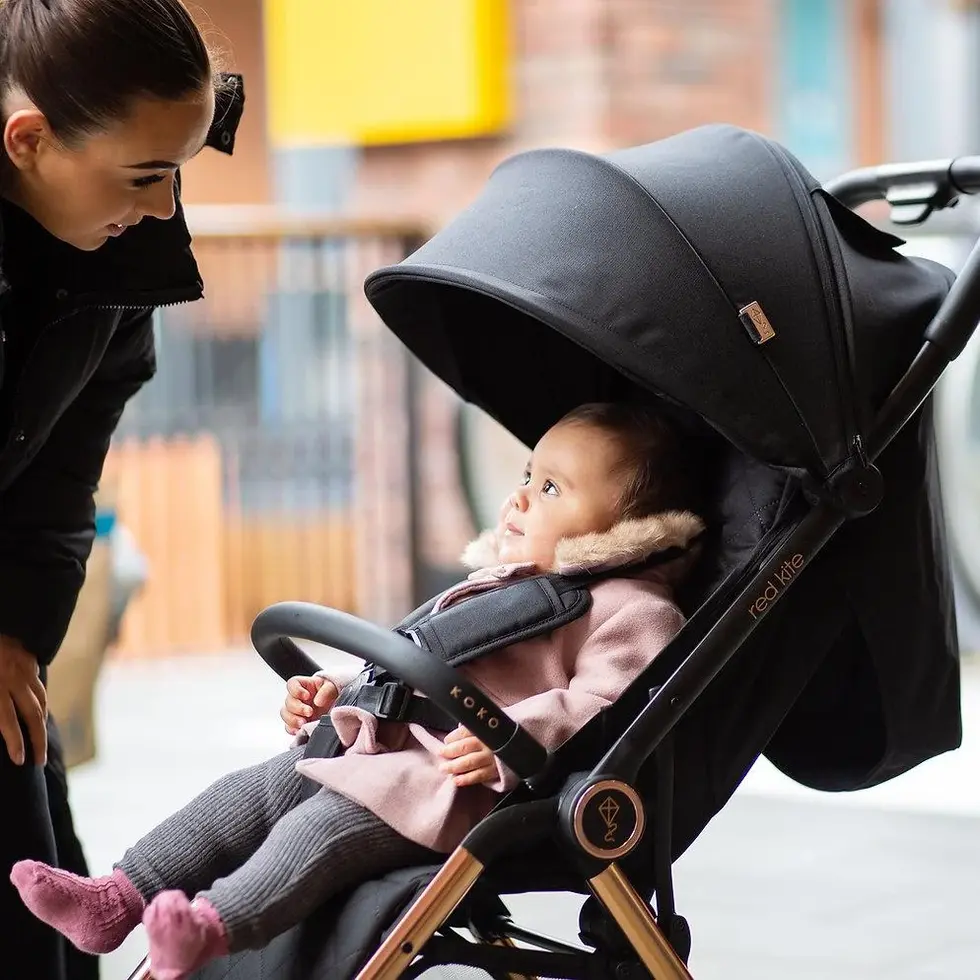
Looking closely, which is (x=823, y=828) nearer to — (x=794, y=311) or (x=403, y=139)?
(x=794, y=311)

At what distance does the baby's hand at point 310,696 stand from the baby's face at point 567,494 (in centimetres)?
28

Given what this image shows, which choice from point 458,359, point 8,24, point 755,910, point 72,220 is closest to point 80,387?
point 72,220

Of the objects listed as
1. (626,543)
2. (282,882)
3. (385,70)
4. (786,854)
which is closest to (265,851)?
(282,882)

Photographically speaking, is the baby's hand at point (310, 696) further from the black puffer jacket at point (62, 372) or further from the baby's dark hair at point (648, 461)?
the baby's dark hair at point (648, 461)

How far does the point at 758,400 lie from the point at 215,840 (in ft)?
2.50

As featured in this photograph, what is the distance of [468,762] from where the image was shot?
6.00 feet

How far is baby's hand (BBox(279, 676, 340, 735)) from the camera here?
2.06m

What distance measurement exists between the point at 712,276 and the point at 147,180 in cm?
61

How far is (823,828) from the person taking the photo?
3609 mm

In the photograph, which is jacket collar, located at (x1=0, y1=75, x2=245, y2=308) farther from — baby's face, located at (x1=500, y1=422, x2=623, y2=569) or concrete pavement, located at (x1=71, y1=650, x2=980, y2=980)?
concrete pavement, located at (x1=71, y1=650, x2=980, y2=980)

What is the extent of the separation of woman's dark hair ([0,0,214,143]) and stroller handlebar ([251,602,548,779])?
536mm

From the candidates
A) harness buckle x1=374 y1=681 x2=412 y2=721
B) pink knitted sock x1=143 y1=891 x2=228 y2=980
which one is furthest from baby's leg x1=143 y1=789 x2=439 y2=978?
harness buckle x1=374 y1=681 x2=412 y2=721

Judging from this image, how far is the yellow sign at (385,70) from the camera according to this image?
535 cm

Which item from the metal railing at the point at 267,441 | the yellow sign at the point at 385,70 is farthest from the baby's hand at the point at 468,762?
the yellow sign at the point at 385,70
